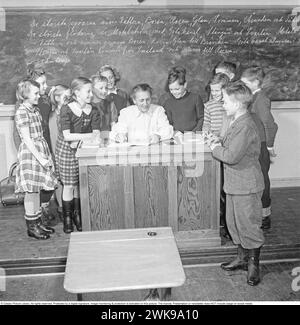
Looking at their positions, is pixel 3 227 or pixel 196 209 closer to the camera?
pixel 196 209

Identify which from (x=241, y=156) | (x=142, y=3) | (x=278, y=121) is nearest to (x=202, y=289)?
(x=241, y=156)

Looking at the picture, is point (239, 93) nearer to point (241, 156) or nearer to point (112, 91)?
point (241, 156)

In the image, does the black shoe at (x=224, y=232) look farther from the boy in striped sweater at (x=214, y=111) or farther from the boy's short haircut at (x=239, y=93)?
the boy's short haircut at (x=239, y=93)

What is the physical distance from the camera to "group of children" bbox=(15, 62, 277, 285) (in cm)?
351

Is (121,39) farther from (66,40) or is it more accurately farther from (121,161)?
(121,161)

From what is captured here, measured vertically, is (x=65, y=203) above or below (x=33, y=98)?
below

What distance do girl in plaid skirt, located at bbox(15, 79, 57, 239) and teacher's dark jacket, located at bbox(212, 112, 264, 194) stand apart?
54.4 inches

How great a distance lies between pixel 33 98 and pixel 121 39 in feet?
5.69

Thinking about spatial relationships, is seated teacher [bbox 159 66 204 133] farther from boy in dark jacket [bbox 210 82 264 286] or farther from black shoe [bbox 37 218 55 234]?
black shoe [bbox 37 218 55 234]

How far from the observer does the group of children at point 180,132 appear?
3.51 meters

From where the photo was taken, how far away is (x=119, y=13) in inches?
208

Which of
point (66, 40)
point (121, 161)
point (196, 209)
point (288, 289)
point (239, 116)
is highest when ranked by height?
point (66, 40)
